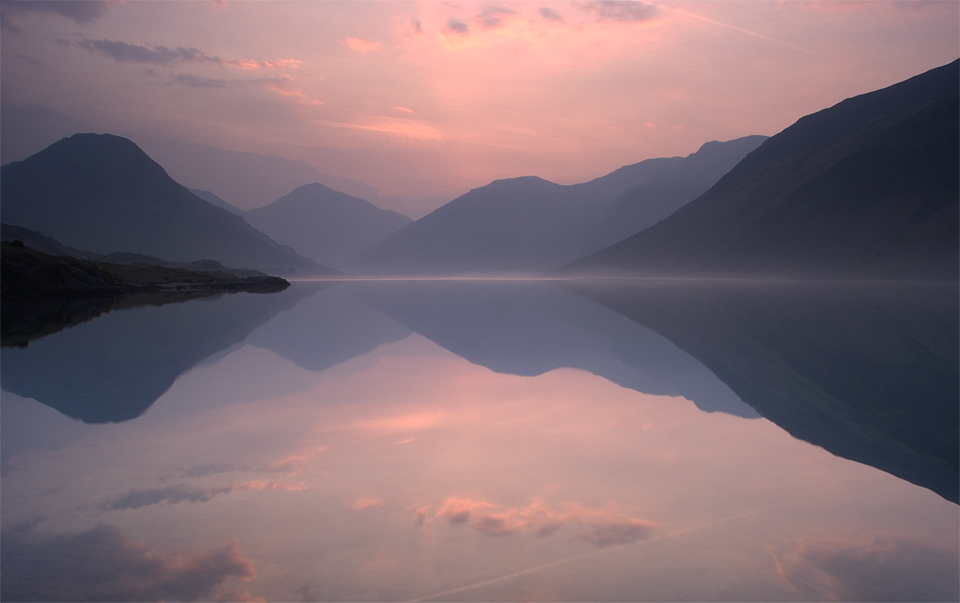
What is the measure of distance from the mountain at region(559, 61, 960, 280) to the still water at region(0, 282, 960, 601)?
4453 inches

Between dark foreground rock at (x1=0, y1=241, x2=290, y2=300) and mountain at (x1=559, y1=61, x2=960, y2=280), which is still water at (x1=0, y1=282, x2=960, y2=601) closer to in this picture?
dark foreground rock at (x1=0, y1=241, x2=290, y2=300)

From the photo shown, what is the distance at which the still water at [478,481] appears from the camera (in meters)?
4.73

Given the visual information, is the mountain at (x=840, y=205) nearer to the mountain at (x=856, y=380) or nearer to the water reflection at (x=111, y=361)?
the mountain at (x=856, y=380)

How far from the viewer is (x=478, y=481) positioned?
665 cm

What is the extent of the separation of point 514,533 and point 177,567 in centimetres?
283

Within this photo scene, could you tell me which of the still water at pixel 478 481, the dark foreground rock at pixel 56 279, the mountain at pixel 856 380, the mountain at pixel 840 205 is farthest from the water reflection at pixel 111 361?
the mountain at pixel 840 205

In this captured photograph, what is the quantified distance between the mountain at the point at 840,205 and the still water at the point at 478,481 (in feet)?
371

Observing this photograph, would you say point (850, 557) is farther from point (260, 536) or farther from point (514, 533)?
point (260, 536)

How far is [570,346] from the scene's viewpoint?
61.1 ft

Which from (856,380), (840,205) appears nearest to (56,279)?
(856,380)

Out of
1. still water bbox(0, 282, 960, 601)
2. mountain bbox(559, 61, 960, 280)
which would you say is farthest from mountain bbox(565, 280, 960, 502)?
mountain bbox(559, 61, 960, 280)

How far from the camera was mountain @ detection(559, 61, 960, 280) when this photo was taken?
116 m

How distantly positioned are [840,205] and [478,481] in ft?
511

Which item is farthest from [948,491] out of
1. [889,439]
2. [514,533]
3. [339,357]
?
[339,357]
